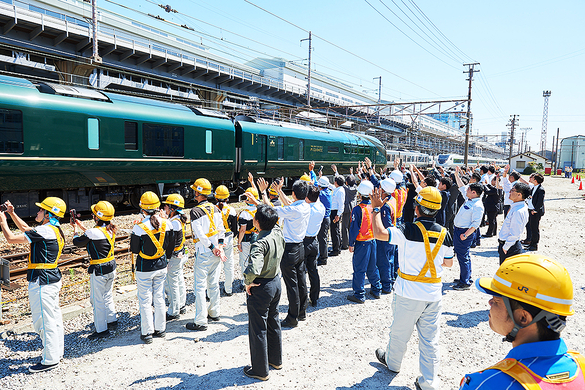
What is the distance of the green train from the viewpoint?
911 centimetres

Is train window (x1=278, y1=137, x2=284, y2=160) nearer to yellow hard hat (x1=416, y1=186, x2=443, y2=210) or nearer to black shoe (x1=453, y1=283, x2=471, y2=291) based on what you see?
black shoe (x1=453, y1=283, x2=471, y2=291)

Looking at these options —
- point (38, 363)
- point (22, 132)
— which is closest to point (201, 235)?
point (38, 363)

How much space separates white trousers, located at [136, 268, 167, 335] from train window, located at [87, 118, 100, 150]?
24.3ft

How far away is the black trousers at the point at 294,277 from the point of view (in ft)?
15.9

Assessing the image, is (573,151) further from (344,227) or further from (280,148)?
(344,227)

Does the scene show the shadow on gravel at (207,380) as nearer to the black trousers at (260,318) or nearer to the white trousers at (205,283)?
the black trousers at (260,318)

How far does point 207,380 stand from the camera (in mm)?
3844

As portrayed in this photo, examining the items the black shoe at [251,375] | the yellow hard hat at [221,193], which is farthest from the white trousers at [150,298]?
the yellow hard hat at [221,193]

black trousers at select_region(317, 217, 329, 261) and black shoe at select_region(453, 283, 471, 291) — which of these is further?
black trousers at select_region(317, 217, 329, 261)

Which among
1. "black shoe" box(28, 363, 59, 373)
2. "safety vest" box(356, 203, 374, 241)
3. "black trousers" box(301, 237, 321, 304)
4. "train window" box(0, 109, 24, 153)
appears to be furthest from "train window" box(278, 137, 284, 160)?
"black shoe" box(28, 363, 59, 373)

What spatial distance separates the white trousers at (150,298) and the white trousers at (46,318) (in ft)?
3.06

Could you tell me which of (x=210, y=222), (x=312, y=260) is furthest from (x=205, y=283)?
(x=312, y=260)

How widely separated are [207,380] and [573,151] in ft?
255

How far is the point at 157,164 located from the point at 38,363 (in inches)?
350
